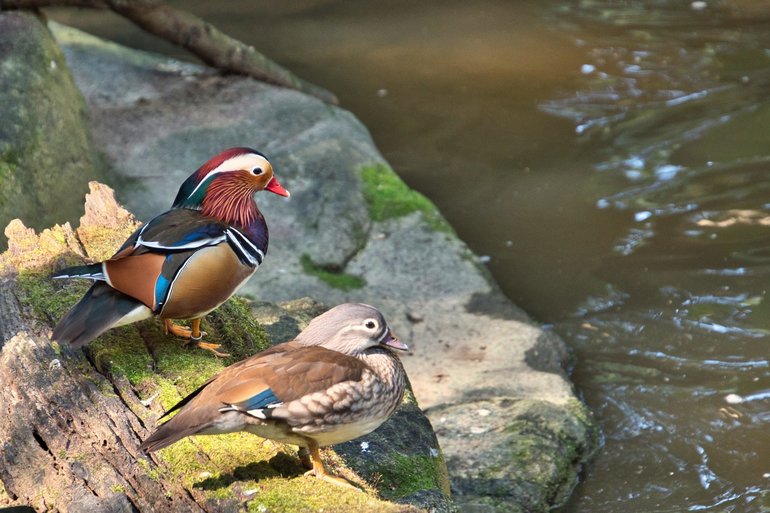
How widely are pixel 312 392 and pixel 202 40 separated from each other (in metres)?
5.04

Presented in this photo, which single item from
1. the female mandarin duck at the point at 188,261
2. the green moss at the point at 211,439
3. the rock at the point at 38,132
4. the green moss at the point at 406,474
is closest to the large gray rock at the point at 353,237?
the rock at the point at 38,132

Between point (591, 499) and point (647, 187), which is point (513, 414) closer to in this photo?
point (591, 499)

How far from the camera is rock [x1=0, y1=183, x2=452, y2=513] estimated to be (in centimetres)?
253

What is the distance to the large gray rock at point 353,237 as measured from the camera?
176 inches

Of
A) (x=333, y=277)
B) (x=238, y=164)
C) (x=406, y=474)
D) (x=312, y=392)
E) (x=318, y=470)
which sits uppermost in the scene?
(x=238, y=164)

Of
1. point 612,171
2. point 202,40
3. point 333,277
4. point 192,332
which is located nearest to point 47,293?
point 192,332

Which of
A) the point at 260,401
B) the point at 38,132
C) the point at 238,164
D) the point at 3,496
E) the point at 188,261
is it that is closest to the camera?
the point at 260,401

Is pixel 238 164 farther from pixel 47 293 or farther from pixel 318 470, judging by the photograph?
pixel 318 470

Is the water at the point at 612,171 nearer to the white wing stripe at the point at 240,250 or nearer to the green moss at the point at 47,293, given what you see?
the white wing stripe at the point at 240,250

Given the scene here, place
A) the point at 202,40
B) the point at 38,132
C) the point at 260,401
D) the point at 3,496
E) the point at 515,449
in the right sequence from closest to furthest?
the point at 260,401 → the point at 3,496 → the point at 515,449 → the point at 38,132 → the point at 202,40

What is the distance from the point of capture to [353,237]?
19.2 feet

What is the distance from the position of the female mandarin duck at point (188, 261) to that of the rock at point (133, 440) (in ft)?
0.52

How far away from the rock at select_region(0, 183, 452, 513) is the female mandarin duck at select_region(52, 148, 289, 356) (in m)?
0.16

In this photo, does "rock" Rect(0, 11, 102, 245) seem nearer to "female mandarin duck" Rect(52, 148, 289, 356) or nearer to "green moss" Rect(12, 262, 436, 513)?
"green moss" Rect(12, 262, 436, 513)
